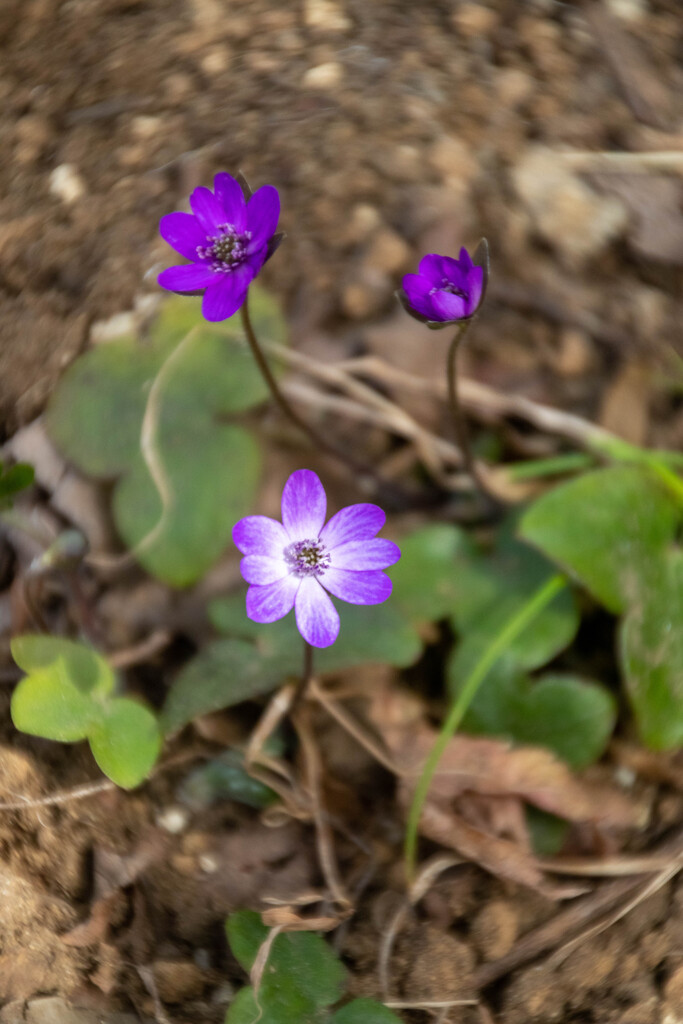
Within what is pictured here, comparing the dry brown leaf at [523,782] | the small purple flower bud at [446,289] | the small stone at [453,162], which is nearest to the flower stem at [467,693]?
the dry brown leaf at [523,782]

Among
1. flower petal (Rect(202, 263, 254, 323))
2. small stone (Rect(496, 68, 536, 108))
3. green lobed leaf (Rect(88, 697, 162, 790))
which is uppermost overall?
flower petal (Rect(202, 263, 254, 323))

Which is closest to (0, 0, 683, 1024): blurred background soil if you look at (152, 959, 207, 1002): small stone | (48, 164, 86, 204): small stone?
(48, 164, 86, 204): small stone

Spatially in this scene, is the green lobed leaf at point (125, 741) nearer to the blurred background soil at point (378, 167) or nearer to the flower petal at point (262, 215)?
the blurred background soil at point (378, 167)

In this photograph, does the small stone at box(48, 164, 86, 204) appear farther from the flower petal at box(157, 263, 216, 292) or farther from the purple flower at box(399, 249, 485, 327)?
the purple flower at box(399, 249, 485, 327)

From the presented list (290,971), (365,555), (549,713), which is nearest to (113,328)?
(365,555)

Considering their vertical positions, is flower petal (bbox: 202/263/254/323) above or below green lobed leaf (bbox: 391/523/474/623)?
above
